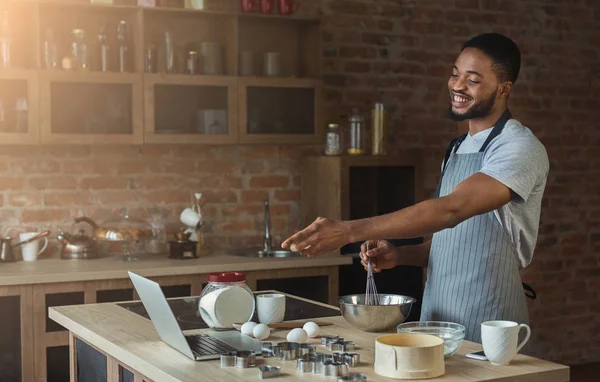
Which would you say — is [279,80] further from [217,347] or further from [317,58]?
[217,347]

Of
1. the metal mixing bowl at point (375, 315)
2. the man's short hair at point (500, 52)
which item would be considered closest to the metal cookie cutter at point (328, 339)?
the metal mixing bowl at point (375, 315)

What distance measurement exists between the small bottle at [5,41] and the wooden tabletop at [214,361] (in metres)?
1.93

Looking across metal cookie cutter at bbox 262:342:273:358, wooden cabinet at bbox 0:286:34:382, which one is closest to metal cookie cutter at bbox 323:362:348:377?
metal cookie cutter at bbox 262:342:273:358

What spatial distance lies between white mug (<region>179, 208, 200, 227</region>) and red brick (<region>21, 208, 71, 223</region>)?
2.00ft

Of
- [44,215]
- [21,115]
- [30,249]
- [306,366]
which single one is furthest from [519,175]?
[44,215]

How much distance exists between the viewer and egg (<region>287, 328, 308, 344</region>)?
94.8 inches

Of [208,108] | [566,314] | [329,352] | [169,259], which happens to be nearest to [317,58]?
[208,108]

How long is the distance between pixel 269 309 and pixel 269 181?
8.33 feet

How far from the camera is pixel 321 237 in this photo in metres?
2.29

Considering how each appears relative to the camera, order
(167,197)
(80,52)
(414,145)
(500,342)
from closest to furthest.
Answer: (500,342) < (80,52) < (167,197) < (414,145)

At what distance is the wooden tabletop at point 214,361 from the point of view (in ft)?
6.77

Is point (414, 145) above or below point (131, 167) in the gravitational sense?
above

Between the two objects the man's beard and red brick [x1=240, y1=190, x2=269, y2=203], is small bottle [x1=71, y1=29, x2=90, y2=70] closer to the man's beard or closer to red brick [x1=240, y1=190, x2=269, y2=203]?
red brick [x1=240, y1=190, x2=269, y2=203]

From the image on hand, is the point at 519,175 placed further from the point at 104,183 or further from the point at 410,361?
the point at 104,183
